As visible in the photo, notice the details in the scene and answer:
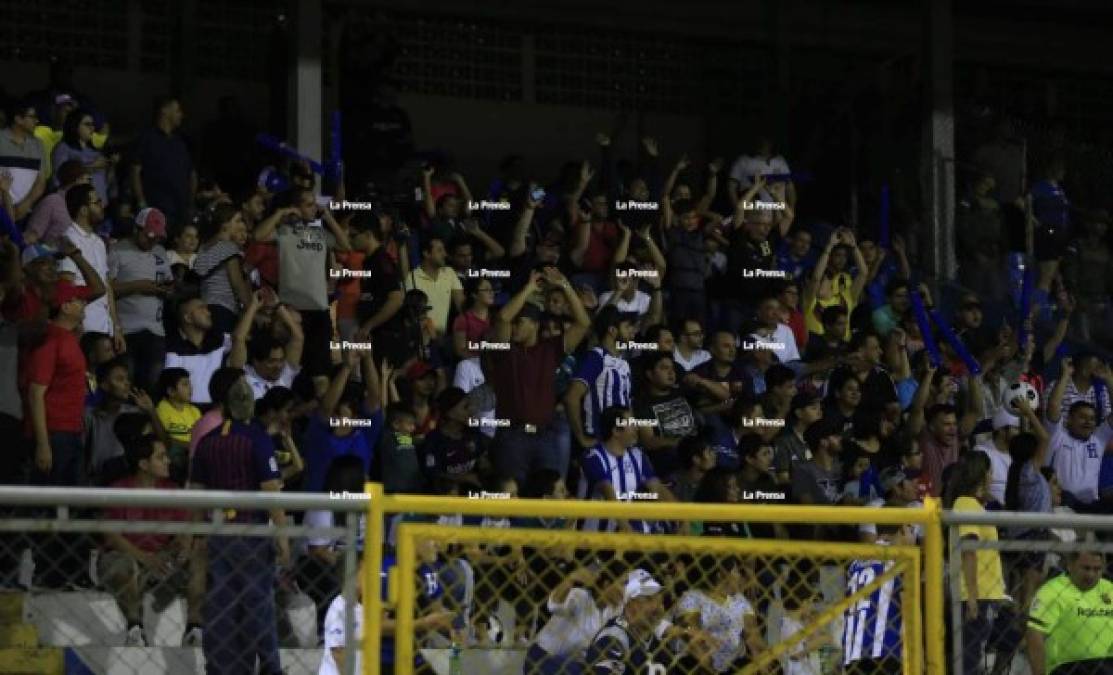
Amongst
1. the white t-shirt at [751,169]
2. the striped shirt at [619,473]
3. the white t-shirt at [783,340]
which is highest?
the white t-shirt at [751,169]

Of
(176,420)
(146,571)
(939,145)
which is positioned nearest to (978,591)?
(146,571)

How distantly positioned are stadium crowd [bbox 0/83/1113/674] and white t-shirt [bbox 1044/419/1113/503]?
0.8 inches

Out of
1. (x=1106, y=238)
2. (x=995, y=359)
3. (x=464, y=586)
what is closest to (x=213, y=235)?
(x=995, y=359)

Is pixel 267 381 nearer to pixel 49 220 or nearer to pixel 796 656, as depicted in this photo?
pixel 49 220

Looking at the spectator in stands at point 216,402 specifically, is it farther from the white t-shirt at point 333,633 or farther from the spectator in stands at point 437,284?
the white t-shirt at point 333,633

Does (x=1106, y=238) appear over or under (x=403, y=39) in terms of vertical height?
under

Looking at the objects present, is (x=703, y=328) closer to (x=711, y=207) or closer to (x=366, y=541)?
(x=711, y=207)

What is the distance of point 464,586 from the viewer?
8.05 metres

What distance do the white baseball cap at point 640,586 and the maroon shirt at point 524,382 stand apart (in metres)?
6.32

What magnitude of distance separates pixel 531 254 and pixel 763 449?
3.05 m

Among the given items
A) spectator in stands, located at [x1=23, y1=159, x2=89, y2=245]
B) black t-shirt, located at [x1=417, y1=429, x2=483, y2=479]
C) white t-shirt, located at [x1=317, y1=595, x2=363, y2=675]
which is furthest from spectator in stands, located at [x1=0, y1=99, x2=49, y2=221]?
white t-shirt, located at [x1=317, y1=595, x2=363, y2=675]

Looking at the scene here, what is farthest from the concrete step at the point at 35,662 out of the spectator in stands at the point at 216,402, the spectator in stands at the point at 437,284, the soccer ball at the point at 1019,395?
the soccer ball at the point at 1019,395

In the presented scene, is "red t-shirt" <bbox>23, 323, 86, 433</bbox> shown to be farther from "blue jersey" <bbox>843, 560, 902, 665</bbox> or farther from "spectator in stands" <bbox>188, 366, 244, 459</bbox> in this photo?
"blue jersey" <bbox>843, 560, 902, 665</bbox>

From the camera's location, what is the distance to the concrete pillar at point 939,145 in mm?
19312
